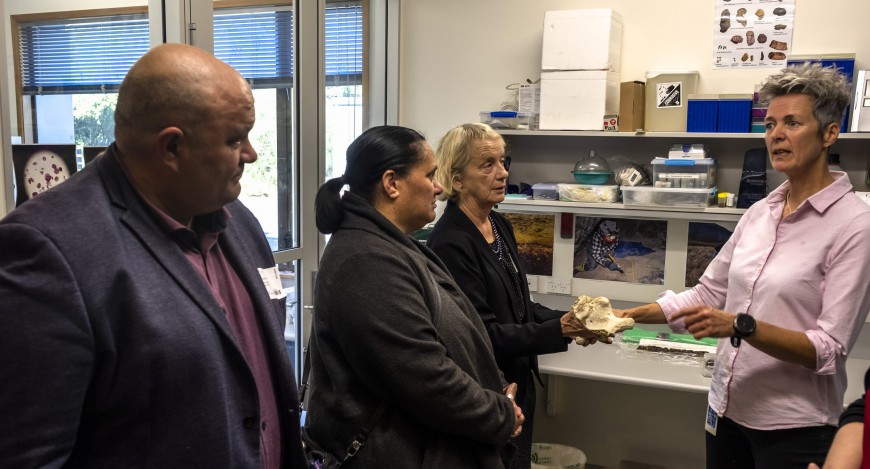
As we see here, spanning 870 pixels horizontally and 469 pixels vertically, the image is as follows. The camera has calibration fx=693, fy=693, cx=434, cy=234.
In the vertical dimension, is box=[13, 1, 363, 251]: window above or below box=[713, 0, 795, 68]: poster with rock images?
below

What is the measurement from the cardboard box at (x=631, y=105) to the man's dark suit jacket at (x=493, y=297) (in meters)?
1.35

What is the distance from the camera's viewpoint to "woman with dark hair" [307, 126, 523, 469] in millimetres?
1452

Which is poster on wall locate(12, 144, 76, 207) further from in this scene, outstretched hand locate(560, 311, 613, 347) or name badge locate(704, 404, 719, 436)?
name badge locate(704, 404, 719, 436)

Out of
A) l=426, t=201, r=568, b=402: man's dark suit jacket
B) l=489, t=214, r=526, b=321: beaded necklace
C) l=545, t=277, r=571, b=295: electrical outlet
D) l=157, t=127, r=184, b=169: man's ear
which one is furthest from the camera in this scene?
l=545, t=277, r=571, b=295: electrical outlet

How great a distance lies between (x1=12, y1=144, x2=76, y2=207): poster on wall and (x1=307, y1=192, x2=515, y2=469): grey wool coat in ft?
2.55

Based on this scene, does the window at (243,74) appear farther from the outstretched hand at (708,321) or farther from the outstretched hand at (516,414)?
the outstretched hand at (708,321)

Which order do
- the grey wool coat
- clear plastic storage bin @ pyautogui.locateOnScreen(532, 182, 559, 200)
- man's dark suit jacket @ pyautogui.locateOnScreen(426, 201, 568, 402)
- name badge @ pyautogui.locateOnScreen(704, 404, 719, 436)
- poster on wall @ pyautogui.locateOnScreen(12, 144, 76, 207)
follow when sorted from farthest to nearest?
1. clear plastic storage bin @ pyautogui.locateOnScreen(532, 182, 559, 200)
2. man's dark suit jacket @ pyautogui.locateOnScreen(426, 201, 568, 402)
3. name badge @ pyautogui.locateOnScreen(704, 404, 719, 436)
4. poster on wall @ pyautogui.locateOnScreen(12, 144, 76, 207)
5. the grey wool coat

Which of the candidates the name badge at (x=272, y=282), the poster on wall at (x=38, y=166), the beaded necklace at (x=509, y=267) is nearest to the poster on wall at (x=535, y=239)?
the beaded necklace at (x=509, y=267)

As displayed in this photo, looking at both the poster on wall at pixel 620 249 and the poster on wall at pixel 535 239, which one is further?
the poster on wall at pixel 535 239

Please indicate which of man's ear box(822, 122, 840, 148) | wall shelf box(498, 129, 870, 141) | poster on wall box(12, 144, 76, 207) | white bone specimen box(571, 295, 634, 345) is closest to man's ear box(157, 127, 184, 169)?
poster on wall box(12, 144, 76, 207)

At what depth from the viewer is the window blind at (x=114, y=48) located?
181 centimetres

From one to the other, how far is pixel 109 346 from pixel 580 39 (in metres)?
2.68

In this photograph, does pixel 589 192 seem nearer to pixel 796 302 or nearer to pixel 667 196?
pixel 667 196

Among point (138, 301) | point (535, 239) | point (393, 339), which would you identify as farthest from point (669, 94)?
point (138, 301)
